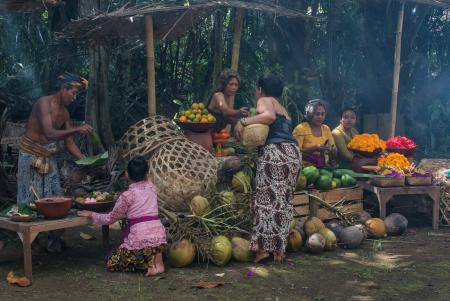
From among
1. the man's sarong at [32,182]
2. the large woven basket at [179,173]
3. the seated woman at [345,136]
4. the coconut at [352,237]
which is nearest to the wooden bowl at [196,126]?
the large woven basket at [179,173]

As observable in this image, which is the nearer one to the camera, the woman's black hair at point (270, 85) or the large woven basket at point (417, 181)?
the woman's black hair at point (270, 85)

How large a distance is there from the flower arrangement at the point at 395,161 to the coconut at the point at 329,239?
1941mm

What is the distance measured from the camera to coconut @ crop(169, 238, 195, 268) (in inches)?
150

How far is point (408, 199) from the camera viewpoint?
20.6ft

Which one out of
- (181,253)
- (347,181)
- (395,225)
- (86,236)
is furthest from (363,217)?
(86,236)

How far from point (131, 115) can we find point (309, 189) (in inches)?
220

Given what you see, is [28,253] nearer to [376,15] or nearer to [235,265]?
[235,265]

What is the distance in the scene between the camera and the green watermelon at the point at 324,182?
528 centimetres

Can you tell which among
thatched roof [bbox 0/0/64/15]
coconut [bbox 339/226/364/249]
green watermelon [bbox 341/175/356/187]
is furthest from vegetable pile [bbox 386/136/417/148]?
thatched roof [bbox 0/0/64/15]

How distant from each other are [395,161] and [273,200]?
2893mm

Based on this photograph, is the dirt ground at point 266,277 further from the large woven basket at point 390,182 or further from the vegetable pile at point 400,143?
the vegetable pile at point 400,143

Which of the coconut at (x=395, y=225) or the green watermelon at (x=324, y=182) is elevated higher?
the green watermelon at (x=324, y=182)

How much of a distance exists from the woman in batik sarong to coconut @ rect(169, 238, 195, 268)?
2.05 ft

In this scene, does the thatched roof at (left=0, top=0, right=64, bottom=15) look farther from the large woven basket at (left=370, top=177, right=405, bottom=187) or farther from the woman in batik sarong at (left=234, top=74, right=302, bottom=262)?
the large woven basket at (left=370, top=177, right=405, bottom=187)
